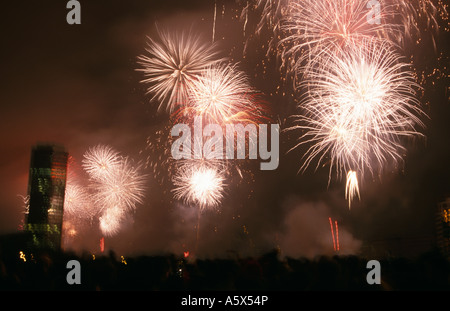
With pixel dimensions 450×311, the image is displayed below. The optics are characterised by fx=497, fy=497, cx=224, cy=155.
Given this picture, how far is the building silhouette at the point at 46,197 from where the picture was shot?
112 meters

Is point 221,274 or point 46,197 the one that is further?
point 46,197

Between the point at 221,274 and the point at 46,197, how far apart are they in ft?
372

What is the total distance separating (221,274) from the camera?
38.5 ft

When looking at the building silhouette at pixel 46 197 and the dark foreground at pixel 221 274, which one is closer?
the dark foreground at pixel 221 274

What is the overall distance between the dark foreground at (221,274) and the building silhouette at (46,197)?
104 m

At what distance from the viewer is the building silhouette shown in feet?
366

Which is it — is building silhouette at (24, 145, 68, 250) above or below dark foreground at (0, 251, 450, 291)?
above

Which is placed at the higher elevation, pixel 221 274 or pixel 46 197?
pixel 46 197

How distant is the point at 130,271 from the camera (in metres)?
12.0

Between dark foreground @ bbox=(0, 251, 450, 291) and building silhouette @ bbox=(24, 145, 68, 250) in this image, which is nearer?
dark foreground @ bbox=(0, 251, 450, 291)

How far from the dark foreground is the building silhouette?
340 ft

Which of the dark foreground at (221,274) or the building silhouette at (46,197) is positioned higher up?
the building silhouette at (46,197)
